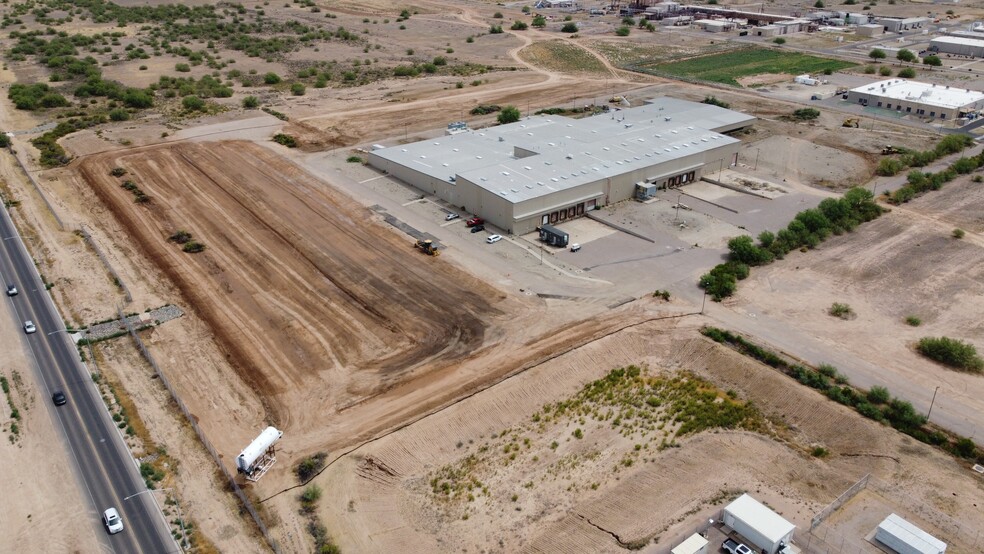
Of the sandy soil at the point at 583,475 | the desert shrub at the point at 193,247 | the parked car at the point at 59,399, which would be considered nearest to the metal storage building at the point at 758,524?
the sandy soil at the point at 583,475

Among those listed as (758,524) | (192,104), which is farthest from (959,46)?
(758,524)

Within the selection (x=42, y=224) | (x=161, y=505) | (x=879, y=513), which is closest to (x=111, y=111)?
(x=42, y=224)

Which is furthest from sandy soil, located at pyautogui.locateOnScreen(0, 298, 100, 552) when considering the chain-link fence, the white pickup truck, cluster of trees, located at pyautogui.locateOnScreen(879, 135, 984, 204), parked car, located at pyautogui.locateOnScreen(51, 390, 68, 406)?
cluster of trees, located at pyautogui.locateOnScreen(879, 135, 984, 204)

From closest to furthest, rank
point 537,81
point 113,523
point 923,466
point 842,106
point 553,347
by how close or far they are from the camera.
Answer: point 113,523 < point 923,466 < point 553,347 < point 842,106 < point 537,81

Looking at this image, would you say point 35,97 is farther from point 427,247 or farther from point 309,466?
point 309,466

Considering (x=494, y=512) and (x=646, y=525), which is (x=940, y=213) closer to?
(x=646, y=525)

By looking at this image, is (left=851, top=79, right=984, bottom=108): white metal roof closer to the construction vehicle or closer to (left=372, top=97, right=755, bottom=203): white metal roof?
(left=372, top=97, right=755, bottom=203): white metal roof
